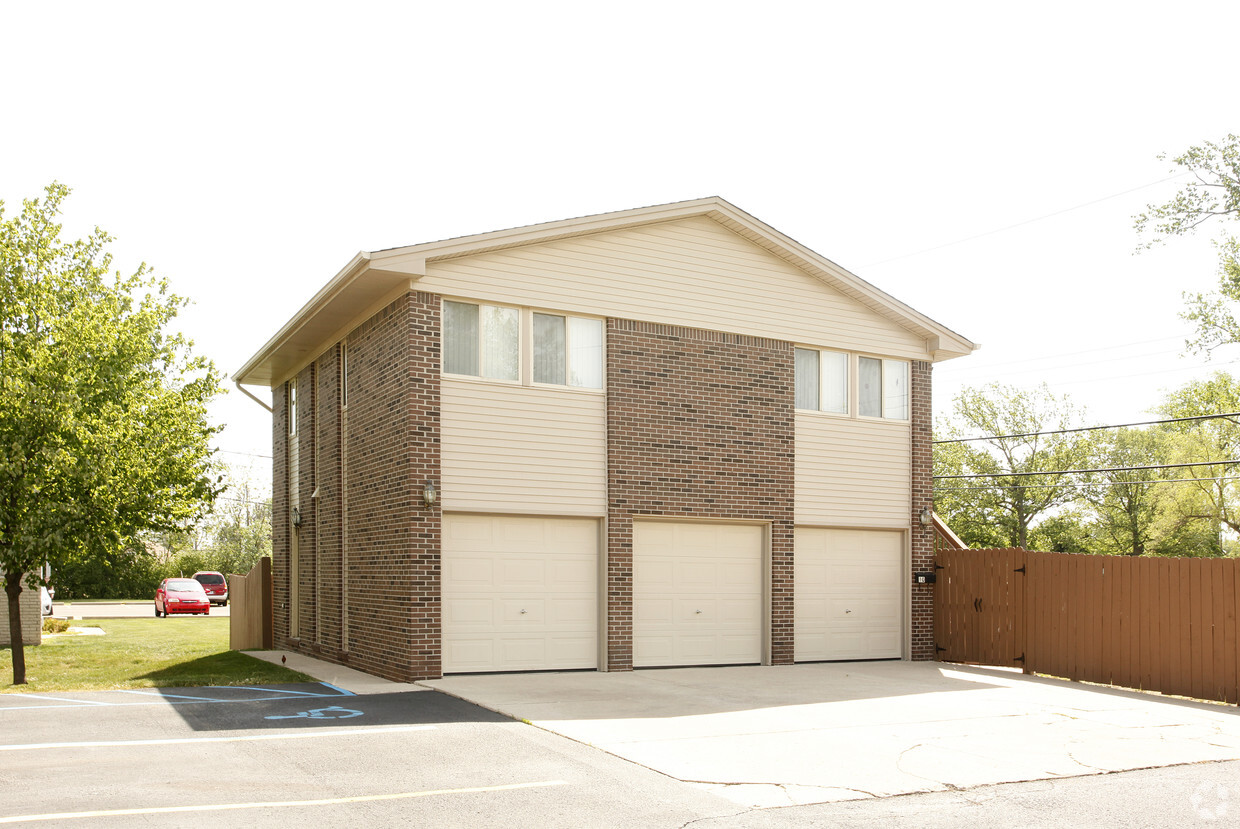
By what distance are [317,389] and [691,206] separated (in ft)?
24.1

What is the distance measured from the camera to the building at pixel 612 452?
14.6 metres

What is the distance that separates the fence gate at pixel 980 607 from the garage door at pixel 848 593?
2.55 feet

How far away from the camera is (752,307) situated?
17391mm

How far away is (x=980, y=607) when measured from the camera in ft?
59.5

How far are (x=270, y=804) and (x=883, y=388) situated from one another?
13.8m

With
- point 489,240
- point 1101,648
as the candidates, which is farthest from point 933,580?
point 489,240

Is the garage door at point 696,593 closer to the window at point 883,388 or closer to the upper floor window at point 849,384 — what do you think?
the upper floor window at point 849,384

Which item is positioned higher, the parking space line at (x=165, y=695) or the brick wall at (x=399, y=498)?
the brick wall at (x=399, y=498)

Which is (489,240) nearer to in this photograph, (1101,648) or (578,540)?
(578,540)

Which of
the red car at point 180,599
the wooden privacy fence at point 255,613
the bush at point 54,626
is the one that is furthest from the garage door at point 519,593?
the red car at point 180,599

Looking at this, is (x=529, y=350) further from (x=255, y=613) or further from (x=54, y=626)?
(x=54, y=626)

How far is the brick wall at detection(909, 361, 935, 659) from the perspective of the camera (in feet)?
62.0

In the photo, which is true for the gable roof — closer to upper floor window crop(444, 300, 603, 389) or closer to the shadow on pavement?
upper floor window crop(444, 300, 603, 389)

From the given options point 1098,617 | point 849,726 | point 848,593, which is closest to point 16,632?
point 849,726
